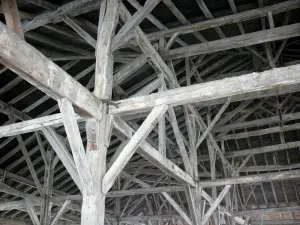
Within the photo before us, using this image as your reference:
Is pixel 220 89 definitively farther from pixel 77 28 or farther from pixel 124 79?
pixel 124 79

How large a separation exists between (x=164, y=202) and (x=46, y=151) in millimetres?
7562

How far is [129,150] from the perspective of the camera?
3.20 m

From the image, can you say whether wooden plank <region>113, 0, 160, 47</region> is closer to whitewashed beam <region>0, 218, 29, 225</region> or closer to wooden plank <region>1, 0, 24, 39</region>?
wooden plank <region>1, 0, 24, 39</region>

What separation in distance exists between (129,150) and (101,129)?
366 millimetres

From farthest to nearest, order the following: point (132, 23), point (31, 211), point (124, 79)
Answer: point (31, 211)
point (124, 79)
point (132, 23)

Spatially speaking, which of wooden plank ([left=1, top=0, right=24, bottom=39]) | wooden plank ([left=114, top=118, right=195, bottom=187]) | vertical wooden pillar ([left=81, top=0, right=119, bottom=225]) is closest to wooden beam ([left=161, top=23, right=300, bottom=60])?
vertical wooden pillar ([left=81, top=0, right=119, bottom=225])

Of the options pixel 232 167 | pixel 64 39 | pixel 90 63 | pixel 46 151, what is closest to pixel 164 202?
pixel 232 167

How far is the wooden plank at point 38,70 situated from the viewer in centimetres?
209

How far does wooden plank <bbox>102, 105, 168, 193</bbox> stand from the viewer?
2971 mm

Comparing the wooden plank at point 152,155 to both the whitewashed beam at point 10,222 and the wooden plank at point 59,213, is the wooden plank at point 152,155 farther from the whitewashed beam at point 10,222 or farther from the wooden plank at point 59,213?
the whitewashed beam at point 10,222

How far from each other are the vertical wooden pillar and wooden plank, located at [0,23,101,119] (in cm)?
Answer: 25

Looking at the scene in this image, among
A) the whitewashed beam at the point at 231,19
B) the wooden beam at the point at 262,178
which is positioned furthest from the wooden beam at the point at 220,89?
the wooden beam at the point at 262,178

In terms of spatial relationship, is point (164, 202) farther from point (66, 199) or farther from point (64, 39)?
point (64, 39)

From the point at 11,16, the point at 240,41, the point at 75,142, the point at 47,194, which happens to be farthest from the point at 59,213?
the point at 11,16
